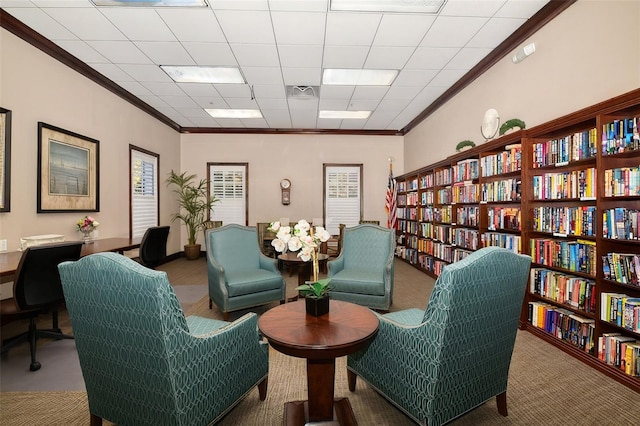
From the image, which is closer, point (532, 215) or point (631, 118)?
point (631, 118)

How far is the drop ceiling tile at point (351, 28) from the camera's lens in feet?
11.0

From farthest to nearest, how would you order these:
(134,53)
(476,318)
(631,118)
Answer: (134,53) → (631,118) → (476,318)

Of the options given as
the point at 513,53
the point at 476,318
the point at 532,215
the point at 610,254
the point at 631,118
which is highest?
the point at 513,53

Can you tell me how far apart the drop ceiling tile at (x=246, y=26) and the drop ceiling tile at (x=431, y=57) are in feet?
6.23

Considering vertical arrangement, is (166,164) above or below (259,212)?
above

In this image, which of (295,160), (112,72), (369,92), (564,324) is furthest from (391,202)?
(112,72)

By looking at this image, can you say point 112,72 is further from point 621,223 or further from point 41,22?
point 621,223

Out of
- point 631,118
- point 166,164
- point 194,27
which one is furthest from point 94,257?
point 166,164

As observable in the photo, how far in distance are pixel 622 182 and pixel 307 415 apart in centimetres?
272

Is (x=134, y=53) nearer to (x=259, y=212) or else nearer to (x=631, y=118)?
(x=259, y=212)

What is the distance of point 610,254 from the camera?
2.37 meters

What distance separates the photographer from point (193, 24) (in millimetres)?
3494

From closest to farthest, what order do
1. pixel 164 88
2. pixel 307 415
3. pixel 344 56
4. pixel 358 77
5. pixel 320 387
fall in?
pixel 320 387 < pixel 307 415 < pixel 344 56 < pixel 358 77 < pixel 164 88

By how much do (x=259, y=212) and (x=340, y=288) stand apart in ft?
16.1
